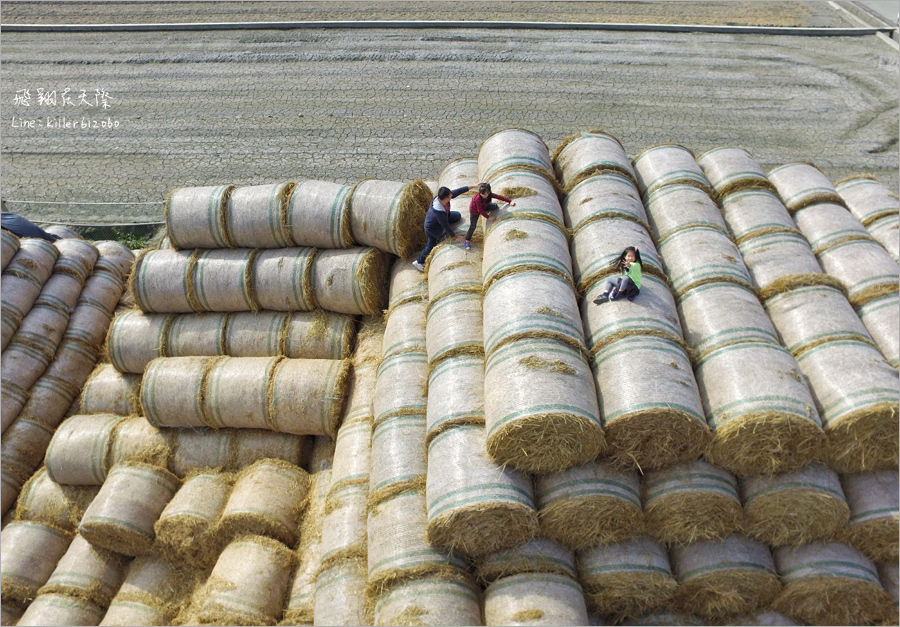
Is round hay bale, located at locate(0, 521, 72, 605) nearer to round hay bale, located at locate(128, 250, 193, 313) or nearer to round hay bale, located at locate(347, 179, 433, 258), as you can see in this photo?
round hay bale, located at locate(128, 250, 193, 313)

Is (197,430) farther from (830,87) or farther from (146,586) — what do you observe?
(830,87)

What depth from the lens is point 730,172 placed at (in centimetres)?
1039

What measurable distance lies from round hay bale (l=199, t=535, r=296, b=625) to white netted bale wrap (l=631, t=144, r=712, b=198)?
26.4ft

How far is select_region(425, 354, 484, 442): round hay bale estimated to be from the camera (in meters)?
7.42

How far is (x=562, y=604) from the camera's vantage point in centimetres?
644

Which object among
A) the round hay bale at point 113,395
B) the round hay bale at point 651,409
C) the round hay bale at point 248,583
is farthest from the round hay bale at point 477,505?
the round hay bale at point 113,395

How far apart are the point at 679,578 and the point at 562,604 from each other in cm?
156

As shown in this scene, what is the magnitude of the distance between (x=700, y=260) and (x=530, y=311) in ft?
9.17

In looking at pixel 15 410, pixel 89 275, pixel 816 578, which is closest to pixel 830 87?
pixel 816 578

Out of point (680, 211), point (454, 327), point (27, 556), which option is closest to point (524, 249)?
point (454, 327)

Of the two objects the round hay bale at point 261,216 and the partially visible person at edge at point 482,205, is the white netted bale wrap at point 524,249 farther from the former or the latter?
the round hay bale at point 261,216

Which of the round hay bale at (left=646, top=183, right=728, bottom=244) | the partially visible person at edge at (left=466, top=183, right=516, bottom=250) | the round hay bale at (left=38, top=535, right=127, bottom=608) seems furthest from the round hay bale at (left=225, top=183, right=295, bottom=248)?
the round hay bale at (left=646, top=183, right=728, bottom=244)

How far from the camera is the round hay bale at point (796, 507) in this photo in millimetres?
6805

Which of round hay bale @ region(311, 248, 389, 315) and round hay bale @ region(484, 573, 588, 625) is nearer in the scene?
round hay bale @ region(484, 573, 588, 625)
